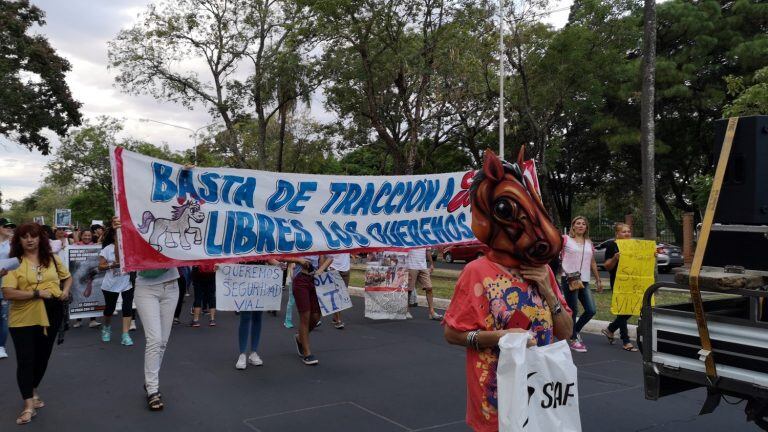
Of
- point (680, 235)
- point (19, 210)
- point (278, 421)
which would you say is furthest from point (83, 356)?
point (19, 210)

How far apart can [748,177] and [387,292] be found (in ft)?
24.3

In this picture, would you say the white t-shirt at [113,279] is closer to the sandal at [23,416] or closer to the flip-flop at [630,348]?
the sandal at [23,416]

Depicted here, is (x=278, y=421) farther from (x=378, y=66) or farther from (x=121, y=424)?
(x=378, y=66)

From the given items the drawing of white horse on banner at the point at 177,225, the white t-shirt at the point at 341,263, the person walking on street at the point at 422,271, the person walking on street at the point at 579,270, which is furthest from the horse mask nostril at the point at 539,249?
the person walking on street at the point at 422,271

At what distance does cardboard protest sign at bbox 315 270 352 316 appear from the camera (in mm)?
7477

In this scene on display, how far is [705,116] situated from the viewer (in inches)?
1134

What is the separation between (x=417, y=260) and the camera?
1113 cm

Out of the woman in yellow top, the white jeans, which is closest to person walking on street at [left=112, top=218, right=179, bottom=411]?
the white jeans

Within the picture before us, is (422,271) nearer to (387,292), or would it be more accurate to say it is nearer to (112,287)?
(387,292)

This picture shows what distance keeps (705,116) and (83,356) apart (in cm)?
2883

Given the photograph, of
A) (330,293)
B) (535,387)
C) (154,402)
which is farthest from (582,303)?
(535,387)

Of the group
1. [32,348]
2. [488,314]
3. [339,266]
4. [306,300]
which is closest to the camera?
[488,314]

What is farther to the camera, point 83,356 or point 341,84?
point 341,84

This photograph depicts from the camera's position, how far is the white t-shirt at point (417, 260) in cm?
1108
